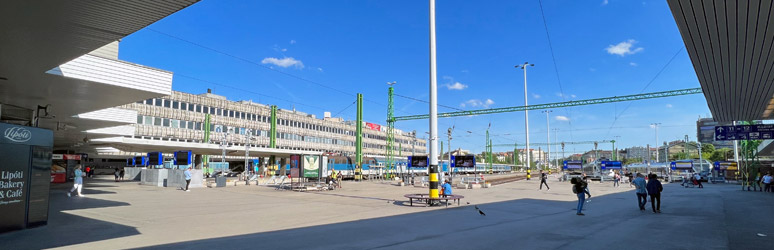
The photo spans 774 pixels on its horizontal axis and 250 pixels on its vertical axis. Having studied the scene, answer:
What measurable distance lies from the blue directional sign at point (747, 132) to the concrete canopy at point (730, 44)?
6.38 metres

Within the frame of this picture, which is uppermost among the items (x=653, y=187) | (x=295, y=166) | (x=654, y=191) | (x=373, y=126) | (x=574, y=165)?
(x=373, y=126)

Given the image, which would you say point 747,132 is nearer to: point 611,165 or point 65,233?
point 611,165

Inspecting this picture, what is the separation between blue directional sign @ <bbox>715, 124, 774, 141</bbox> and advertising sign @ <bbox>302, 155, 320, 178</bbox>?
83.2 ft

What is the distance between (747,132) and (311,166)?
87.7 ft

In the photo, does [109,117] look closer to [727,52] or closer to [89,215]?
[89,215]

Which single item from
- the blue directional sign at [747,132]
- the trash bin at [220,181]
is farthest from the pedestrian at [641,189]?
the trash bin at [220,181]

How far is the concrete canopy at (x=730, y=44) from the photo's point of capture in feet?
25.9

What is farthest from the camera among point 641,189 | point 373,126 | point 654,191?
point 373,126

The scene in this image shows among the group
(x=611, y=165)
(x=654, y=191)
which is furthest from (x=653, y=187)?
(x=611, y=165)

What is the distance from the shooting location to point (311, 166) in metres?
26.9

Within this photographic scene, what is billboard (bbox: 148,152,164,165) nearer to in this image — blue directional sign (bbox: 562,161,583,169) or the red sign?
blue directional sign (bbox: 562,161,583,169)

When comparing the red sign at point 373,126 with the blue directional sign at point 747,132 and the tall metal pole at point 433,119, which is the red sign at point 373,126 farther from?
the tall metal pole at point 433,119

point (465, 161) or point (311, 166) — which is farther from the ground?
point (465, 161)

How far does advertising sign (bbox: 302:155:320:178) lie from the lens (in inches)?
1043
